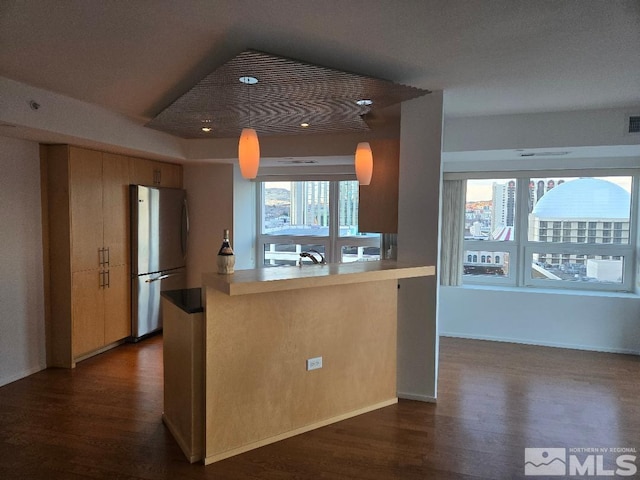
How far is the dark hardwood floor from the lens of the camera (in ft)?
8.65

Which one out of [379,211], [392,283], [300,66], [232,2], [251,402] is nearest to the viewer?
[232,2]

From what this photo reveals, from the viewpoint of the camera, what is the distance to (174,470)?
2.63m

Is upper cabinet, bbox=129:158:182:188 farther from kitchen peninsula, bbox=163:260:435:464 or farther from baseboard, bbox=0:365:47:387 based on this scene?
kitchen peninsula, bbox=163:260:435:464

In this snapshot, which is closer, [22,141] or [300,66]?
[300,66]

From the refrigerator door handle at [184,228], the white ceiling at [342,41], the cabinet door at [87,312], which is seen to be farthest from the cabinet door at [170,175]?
the white ceiling at [342,41]

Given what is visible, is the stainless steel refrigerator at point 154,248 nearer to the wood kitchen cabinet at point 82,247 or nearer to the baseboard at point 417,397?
the wood kitchen cabinet at point 82,247

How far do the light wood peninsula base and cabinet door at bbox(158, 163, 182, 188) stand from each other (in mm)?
3030

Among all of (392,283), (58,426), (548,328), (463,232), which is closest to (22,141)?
(58,426)

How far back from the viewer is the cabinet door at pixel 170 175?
17.7 ft

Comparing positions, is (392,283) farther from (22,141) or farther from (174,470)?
(22,141)

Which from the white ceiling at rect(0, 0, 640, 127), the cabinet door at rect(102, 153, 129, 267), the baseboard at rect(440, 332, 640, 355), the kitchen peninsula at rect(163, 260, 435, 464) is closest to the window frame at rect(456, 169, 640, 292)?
the baseboard at rect(440, 332, 640, 355)

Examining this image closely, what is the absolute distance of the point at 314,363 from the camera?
316 cm

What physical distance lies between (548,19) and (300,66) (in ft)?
4.31

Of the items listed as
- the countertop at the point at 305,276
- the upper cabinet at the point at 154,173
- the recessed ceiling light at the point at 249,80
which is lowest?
the countertop at the point at 305,276
